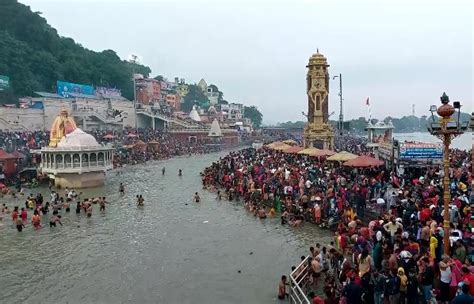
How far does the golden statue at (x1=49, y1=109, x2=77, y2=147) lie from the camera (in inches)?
1337

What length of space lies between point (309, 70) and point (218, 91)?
461ft

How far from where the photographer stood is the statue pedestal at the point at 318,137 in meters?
39.1

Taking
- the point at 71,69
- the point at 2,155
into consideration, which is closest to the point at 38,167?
the point at 2,155

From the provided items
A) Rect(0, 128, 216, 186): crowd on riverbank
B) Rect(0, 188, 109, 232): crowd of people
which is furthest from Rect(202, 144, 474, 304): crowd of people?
Rect(0, 128, 216, 186): crowd on riverbank

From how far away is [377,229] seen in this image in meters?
12.7

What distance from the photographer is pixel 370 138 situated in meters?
41.2

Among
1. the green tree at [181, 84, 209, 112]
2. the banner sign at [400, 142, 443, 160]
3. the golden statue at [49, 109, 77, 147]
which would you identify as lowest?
the banner sign at [400, 142, 443, 160]

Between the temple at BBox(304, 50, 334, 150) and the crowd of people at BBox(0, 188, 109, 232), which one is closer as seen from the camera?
the crowd of people at BBox(0, 188, 109, 232)

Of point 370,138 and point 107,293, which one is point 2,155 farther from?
point 370,138

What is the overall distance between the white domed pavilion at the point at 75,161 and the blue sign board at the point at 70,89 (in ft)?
100

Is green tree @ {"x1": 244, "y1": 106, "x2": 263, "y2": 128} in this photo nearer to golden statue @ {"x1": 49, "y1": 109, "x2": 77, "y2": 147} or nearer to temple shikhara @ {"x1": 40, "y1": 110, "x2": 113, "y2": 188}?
golden statue @ {"x1": 49, "y1": 109, "x2": 77, "y2": 147}

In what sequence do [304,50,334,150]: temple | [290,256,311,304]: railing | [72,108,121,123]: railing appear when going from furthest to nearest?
[72,108,121,123]: railing → [304,50,334,150]: temple → [290,256,311,304]: railing

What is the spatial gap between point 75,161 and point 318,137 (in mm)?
18577

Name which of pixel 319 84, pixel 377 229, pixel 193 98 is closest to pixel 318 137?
pixel 319 84
